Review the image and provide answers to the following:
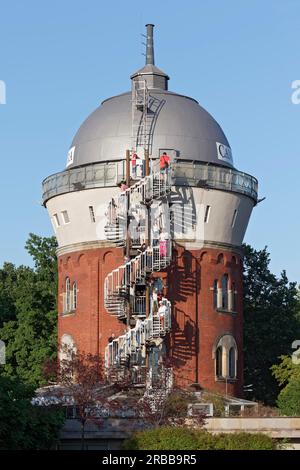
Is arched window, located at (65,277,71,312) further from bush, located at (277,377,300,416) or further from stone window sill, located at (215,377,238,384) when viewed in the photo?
bush, located at (277,377,300,416)

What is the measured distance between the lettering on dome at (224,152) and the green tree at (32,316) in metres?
16.5

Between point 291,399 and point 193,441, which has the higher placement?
point 291,399

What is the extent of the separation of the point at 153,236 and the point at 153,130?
6444mm

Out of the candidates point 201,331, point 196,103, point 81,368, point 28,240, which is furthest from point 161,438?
point 28,240

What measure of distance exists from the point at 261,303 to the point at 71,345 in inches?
794

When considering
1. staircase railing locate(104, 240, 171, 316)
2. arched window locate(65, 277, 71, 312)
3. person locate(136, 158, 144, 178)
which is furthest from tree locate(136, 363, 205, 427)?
arched window locate(65, 277, 71, 312)

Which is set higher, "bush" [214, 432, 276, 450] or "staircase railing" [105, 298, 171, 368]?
"staircase railing" [105, 298, 171, 368]

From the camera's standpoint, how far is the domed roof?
233ft

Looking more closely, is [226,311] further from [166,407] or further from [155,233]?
[166,407]

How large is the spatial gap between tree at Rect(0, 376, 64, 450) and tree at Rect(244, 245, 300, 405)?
31041 mm

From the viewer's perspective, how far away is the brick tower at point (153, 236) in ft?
222

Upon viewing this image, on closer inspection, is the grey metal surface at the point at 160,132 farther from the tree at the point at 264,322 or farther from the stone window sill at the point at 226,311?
the tree at the point at 264,322

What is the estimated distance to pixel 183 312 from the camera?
229 ft

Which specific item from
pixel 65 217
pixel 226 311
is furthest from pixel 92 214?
pixel 226 311
